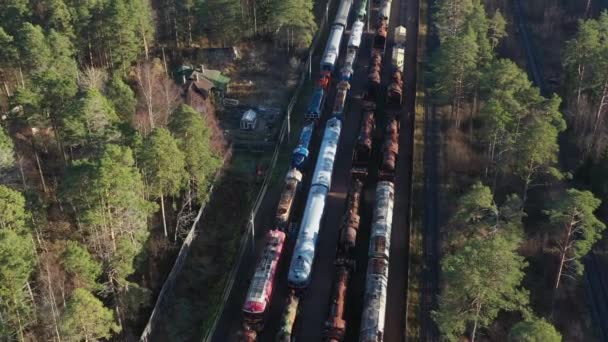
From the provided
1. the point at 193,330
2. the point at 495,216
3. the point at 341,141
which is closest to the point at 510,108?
the point at 495,216

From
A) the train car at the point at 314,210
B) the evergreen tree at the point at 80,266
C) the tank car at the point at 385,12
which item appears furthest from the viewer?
the tank car at the point at 385,12

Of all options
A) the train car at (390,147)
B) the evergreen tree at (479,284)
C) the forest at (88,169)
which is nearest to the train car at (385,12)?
the train car at (390,147)

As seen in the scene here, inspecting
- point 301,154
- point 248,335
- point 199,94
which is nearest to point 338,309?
point 248,335

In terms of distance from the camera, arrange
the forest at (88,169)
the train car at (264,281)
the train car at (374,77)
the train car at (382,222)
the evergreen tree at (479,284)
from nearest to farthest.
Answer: the evergreen tree at (479,284) → the forest at (88,169) → the train car at (264,281) → the train car at (382,222) → the train car at (374,77)

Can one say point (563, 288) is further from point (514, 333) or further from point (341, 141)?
point (341, 141)

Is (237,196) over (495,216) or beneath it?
beneath

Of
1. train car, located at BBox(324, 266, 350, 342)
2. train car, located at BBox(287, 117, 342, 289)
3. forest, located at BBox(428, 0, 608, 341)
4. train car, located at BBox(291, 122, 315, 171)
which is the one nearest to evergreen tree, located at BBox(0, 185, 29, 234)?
train car, located at BBox(287, 117, 342, 289)

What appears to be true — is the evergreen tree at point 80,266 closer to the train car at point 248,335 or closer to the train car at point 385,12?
Result: the train car at point 248,335
